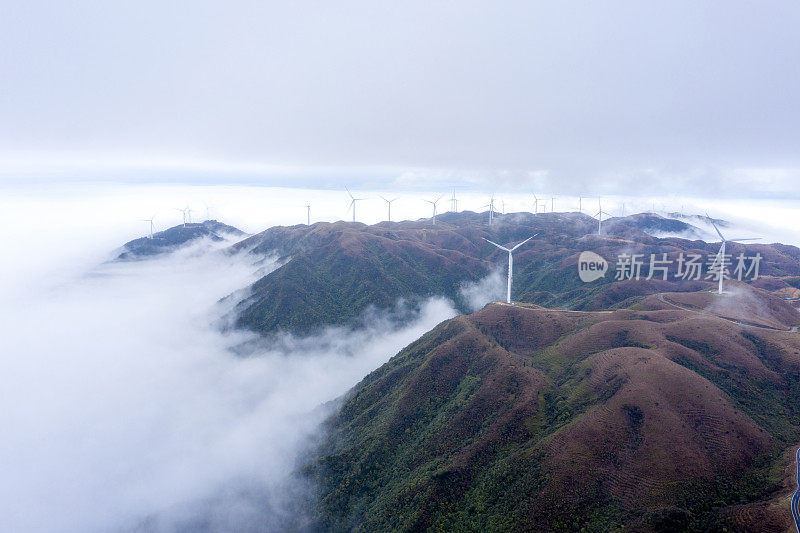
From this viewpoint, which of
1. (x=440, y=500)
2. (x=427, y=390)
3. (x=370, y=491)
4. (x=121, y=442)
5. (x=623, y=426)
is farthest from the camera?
(x=121, y=442)

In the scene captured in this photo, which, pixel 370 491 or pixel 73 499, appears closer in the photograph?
pixel 370 491

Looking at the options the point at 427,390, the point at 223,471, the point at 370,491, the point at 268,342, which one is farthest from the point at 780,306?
the point at 268,342

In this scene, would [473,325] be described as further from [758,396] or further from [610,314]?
[758,396]

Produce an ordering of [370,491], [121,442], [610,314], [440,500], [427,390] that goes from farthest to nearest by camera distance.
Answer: [121,442] < [610,314] < [427,390] < [370,491] < [440,500]

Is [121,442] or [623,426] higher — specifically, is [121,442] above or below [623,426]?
below

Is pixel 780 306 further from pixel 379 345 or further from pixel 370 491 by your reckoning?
pixel 379 345

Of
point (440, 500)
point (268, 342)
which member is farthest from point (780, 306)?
point (268, 342)

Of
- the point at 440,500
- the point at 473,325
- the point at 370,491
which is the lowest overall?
the point at 370,491
